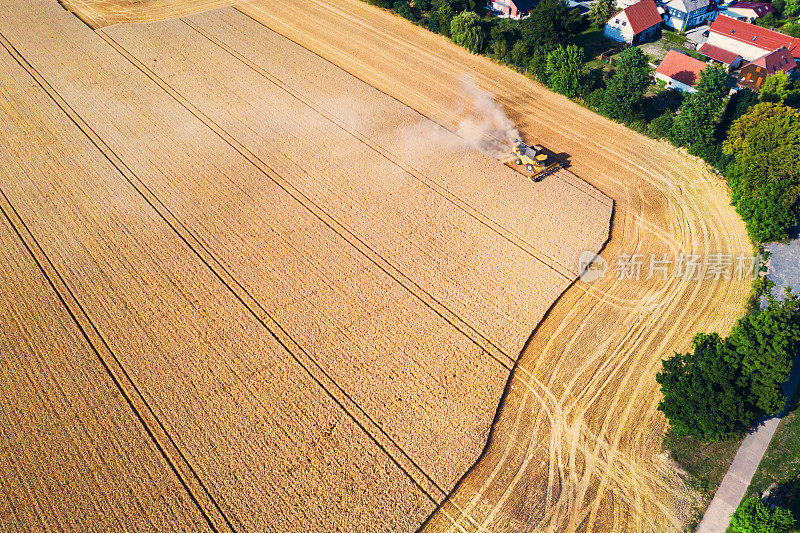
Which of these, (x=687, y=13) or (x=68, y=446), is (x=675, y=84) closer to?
(x=687, y=13)

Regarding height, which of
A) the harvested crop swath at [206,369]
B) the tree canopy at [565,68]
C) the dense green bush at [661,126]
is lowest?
the harvested crop swath at [206,369]

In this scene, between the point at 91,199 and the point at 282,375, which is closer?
the point at 282,375

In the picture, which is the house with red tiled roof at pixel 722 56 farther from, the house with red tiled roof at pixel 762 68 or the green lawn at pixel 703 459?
the green lawn at pixel 703 459

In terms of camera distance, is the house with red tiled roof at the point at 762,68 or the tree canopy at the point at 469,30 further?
the tree canopy at the point at 469,30

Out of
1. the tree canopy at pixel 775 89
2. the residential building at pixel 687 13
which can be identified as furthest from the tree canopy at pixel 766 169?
the residential building at pixel 687 13

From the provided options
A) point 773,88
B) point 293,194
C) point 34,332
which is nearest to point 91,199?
point 34,332

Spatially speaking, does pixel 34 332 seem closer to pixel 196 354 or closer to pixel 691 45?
pixel 196 354

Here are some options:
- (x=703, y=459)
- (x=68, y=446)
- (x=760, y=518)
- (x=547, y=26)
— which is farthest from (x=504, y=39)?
(x=68, y=446)
